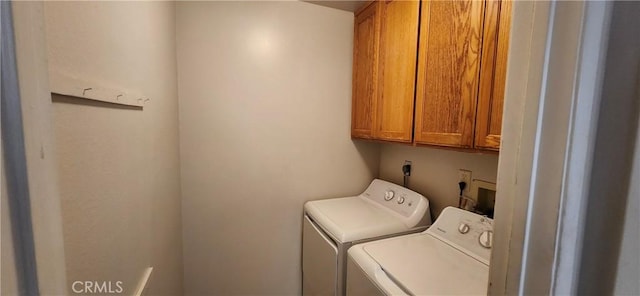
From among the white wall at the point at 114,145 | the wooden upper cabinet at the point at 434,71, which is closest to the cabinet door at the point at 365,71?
the wooden upper cabinet at the point at 434,71

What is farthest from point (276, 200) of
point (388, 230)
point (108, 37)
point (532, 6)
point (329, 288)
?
point (532, 6)

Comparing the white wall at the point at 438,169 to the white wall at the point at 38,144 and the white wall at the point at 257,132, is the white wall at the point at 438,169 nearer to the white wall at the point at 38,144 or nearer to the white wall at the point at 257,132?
the white wall at the point at 257,132

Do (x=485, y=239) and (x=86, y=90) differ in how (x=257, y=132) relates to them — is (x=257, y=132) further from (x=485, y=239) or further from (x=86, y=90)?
(x=485, y=239)

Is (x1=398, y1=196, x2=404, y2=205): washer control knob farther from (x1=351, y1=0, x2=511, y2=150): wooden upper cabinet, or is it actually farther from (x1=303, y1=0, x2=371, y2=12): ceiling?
(x1=303, y1=0, x2=371, y2=12): ceiling

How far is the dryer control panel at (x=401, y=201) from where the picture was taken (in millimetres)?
1466

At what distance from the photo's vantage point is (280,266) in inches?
73.6

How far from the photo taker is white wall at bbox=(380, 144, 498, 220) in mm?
1333

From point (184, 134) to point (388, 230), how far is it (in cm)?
135

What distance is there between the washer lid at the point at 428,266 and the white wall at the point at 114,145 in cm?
90

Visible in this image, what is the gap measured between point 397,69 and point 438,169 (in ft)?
2.21

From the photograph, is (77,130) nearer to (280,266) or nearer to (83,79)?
(83,79)

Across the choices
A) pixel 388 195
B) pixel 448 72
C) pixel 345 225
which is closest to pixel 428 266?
pixel 345 225

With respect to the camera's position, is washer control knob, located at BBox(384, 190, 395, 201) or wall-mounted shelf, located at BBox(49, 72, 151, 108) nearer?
wall-mounted shelf, located at BBox(49, 72, 151, 108)

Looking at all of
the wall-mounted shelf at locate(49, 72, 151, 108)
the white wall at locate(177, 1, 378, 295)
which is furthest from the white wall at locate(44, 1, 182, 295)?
the white wall at locate(177, 1, 378, 295)
